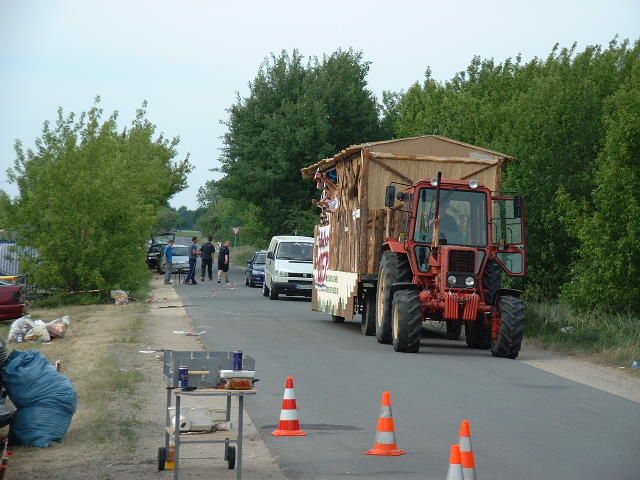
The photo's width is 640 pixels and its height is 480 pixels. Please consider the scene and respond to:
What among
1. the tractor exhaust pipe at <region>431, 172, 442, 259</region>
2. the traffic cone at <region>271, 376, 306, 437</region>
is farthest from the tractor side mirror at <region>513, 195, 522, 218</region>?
the traffic cone at <region>271, 376, 306, 437</region>

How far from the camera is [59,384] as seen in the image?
10477mm

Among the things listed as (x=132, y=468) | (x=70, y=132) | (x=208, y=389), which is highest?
(x=70, y=132)

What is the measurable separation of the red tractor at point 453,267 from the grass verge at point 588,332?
5.17 feet

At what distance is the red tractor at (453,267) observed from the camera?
19531 mm

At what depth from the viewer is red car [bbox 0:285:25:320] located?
2556cm

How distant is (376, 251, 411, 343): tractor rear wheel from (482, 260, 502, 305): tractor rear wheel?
1.42 metres

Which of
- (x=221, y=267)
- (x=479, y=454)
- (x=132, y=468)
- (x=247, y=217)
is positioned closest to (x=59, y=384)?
(x=132, y=468)

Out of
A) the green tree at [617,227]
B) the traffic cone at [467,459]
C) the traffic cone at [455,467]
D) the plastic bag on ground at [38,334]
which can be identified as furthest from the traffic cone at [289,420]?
the green tree at [617,227]

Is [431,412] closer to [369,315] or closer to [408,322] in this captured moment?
[408,322]

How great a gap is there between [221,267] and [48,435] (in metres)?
40.2

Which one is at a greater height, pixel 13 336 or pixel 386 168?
pixel 386 168

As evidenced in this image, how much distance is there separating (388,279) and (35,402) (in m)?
11.3

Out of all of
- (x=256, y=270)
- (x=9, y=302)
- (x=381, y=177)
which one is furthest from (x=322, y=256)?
(x=256, y=270)

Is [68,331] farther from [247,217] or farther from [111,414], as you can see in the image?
[247,217]
